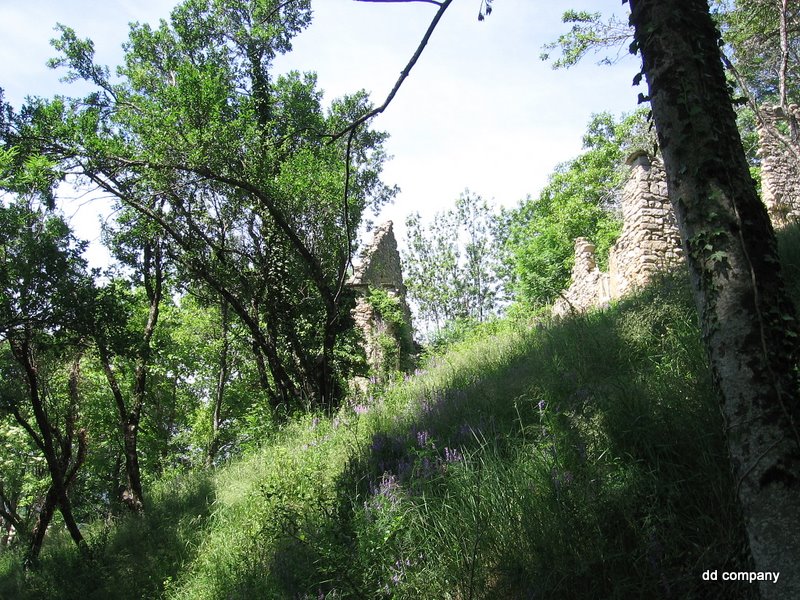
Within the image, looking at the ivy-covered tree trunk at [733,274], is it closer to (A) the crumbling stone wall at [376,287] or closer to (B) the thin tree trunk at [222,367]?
(A) the crumbling stone wall at [376,287]

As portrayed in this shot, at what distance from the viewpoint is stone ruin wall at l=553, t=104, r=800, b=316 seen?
9.95 meters

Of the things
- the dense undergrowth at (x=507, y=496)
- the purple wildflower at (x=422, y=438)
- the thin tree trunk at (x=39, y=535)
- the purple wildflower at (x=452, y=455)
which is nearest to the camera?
the dense undergrowth at (x=507, y=496)

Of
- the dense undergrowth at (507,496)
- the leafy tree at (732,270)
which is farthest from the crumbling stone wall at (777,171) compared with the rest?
the leafy tree at (732,270)

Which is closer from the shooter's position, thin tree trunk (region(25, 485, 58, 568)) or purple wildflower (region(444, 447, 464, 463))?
purple wildflower (region(444, 447, 464, 463))

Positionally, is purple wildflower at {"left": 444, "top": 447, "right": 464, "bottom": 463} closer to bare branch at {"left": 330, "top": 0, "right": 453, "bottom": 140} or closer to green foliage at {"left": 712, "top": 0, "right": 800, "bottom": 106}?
bare branch at {"left": 330, "top": 0, "right": 453, "bottom": 140}

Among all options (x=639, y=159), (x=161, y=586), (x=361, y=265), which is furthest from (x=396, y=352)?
(x=161, y=586)

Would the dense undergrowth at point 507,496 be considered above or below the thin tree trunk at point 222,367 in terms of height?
below

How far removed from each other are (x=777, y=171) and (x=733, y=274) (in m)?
13.3

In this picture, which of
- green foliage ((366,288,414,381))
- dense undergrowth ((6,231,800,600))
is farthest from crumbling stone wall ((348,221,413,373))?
dense undergrowth ((6,231,800,600))

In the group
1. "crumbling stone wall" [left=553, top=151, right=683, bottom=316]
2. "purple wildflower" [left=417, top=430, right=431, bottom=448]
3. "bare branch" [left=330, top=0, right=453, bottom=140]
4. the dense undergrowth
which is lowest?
the dense undergrowth

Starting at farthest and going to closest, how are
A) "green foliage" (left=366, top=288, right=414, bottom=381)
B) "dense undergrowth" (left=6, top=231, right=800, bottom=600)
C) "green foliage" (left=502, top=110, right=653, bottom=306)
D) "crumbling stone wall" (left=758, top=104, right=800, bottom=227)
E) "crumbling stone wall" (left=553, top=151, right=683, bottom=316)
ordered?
"green foliage" (left=502, top=110, right=653, bottom=306), "green foliage" (left=366, top=288, right=414, bottom=381), "crumbling stone wall" (left=758, top=104, right=800, bottom=227), "crumbling stone wall" (left=553, top=151, right=683, bottom=316), "dense undergrowth" (left=6, top=231, right=800, bottom=600)

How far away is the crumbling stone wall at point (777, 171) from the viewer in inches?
485

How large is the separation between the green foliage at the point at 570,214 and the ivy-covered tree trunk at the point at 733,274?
49.3ft

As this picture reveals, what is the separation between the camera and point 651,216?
10203mm
